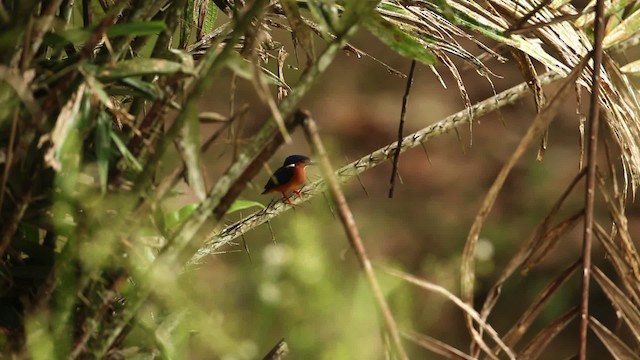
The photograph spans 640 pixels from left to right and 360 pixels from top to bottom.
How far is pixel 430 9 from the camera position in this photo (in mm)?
770

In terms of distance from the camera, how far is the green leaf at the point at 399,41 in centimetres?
56

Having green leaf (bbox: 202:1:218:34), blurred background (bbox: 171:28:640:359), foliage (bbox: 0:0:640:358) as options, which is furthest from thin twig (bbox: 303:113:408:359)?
blurred background (bbox: 171:28:640:359)

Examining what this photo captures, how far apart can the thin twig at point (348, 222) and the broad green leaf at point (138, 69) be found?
0.07 metres

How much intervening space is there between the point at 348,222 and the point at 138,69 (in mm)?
131

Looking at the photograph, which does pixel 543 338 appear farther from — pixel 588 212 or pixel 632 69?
pixel 632 69

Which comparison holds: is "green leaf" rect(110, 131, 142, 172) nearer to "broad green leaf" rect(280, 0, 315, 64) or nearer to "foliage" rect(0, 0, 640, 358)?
"foliage" rect(0, 0, 640, 358)

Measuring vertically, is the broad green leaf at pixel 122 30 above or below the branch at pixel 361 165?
above

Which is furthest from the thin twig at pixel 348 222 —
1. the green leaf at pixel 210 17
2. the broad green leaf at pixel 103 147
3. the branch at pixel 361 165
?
the green leaf at pixel 210 17

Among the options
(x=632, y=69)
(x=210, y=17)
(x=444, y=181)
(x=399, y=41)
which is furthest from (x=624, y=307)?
(x=444, y=181)

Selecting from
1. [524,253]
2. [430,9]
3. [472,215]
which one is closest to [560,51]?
[430,9]

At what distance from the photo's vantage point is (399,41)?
573 millimetres

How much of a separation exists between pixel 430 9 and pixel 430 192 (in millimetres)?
2436

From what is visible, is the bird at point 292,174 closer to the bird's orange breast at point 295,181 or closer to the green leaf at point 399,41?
the bird's orange breast at point 295,181

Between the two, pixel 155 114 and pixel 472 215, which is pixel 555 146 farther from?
pixel 155 114
